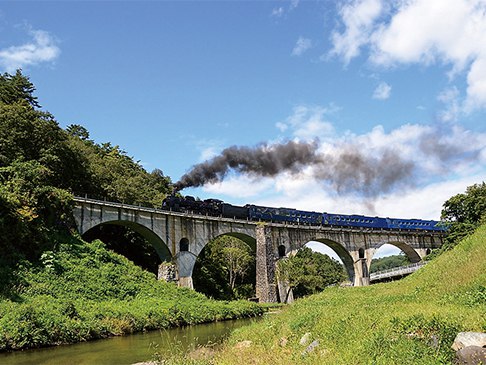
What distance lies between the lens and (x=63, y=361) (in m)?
11.9

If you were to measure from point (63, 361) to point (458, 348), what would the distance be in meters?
10.5

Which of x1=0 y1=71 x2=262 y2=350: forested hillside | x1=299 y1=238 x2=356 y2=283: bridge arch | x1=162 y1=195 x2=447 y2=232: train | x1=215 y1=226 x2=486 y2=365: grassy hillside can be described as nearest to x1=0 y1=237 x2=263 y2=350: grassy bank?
x1=0 y1=71 x2=262 y2=350: forested hillside

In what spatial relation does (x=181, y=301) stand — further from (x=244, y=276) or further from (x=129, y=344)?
(x=244, y=276)

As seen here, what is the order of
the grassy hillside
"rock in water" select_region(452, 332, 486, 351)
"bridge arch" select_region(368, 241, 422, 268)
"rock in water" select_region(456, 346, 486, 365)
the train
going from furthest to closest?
1. "bridge arch" select_region(368, 241, 422, 268)
2. the train
3. the grassy hillside
4. "rock in water" select_region(452, 332, 486, 351)
5. "rock in water" select_region(456, 346, 486, 365)

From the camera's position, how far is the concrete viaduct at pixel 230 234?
30281 mm

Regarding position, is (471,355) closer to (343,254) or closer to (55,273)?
(55,273)

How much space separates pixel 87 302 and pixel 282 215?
23.8 m

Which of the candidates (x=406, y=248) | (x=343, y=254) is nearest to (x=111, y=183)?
(x=343, y=254)

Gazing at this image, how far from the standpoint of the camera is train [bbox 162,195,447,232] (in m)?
35.7

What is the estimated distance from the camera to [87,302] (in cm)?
2067

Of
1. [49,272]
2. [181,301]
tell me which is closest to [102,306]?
[49,272]

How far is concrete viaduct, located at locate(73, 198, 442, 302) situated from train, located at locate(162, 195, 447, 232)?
850 mm

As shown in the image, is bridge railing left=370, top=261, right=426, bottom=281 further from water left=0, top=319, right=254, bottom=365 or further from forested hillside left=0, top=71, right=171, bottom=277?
water left=0, top=319, right=254, bottom=365

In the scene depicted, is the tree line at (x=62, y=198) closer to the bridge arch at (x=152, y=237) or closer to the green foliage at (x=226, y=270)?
the green foliage at (x=226, y=270)
